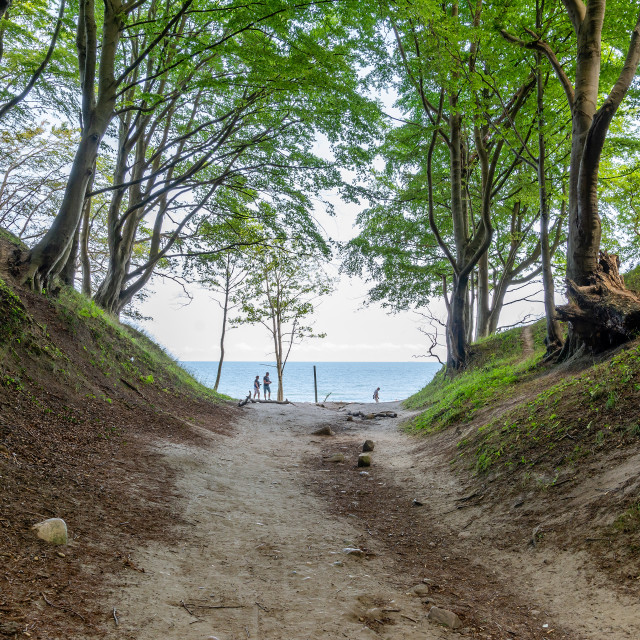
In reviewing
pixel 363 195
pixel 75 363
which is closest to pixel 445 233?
pixel 363 195

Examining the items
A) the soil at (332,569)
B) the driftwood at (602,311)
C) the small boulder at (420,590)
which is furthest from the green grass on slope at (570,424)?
the small boulder at (420,590)

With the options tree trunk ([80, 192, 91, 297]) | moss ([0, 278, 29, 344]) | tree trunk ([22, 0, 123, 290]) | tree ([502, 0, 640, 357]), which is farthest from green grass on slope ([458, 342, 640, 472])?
tree trunk ([80, 192, 91, 297])

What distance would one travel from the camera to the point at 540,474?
4.25 m

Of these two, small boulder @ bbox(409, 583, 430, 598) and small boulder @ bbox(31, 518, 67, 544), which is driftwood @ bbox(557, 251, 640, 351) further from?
small boulder @ bbox(31, 518, 67, 544)

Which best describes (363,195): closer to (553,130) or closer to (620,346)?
(553,130)

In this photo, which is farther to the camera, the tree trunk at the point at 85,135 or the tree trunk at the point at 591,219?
the tree trunk at the point at 85,135

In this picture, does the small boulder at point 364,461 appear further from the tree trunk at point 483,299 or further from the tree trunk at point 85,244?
the tree trunk at point 483,299

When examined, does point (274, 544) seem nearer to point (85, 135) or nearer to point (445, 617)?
point (445, 617)

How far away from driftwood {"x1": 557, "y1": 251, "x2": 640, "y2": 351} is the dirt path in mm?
3386

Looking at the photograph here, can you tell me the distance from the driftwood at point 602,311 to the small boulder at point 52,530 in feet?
23.3

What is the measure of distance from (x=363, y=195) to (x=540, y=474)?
8.87 m

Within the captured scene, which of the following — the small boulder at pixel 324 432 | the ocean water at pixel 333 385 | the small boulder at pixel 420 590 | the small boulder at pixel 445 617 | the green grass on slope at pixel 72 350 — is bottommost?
the ocean water at pixel 333 385

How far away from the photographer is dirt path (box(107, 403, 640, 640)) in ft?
7.98

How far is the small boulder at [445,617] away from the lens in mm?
2545
